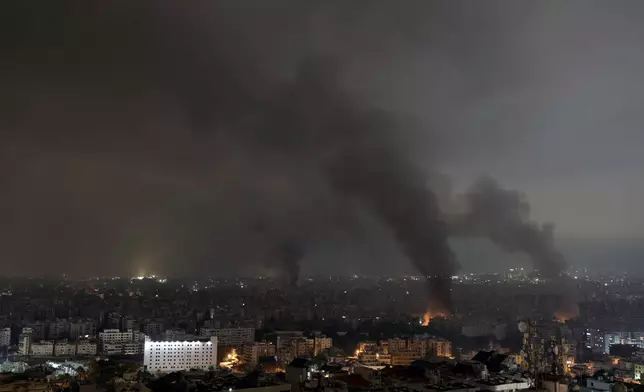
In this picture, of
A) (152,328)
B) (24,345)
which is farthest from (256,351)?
(152,328)

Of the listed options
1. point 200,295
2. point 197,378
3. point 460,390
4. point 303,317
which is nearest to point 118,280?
point 200,295

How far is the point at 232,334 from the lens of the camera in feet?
52.7

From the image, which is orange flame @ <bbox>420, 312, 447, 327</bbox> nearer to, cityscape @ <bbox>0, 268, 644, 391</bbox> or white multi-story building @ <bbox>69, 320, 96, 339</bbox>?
cityscape @ <bbox>0, 268, 644, 391</bbox>

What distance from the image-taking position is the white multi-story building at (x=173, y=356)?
1221 cm

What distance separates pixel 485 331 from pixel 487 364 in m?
6.29

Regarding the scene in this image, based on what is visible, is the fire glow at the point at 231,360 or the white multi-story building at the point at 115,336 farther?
the white multi-story building at the point at 115,336

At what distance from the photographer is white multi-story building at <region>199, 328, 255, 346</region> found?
616 inches

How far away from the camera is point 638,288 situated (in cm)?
2898

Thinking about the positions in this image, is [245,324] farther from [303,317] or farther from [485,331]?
[485,331]

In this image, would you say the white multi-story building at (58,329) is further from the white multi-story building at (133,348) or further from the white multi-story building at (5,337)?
the white multi-story building at (133,348)

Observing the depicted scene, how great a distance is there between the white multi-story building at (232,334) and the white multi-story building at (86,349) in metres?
2.91

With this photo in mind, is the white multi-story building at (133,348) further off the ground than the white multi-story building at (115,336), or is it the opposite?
the white multi-story building at (115,336)

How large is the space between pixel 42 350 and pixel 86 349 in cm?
112

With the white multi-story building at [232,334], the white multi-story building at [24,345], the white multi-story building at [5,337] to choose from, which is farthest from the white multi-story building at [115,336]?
the white multi-story building at [5,337]
